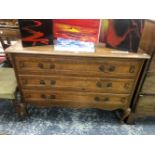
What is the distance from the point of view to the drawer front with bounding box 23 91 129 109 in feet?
4.87

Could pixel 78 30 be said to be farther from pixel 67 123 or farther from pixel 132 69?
pixel 67 123

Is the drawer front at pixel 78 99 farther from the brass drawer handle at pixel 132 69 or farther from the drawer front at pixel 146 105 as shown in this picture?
the brass drawer handle at pixel 132 69

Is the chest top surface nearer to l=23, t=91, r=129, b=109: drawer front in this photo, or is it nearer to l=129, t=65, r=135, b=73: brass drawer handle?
l=129, t=65, r=135, b=73: brass drawer handle

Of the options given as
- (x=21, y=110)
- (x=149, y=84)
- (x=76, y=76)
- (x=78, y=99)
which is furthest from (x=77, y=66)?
(x=21, y=110)

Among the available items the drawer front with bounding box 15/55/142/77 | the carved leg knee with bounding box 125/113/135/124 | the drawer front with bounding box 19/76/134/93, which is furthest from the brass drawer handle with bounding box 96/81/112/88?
the carved leg knee with bounding box 125/113/135/124

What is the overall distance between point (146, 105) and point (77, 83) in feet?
2.43

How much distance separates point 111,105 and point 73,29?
828 millimetres

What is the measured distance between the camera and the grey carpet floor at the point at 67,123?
1598mm

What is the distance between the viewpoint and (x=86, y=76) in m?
1.35

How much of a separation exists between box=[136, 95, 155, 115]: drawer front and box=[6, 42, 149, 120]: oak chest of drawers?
11cm

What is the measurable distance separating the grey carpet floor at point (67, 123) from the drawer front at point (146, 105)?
0.21 m

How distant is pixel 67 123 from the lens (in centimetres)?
169
